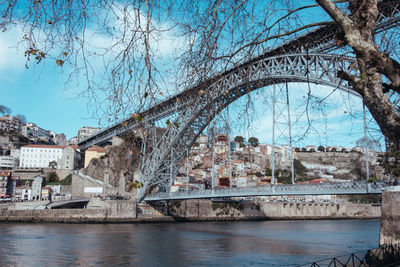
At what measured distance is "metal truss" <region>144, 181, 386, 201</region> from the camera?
1486 centimetres

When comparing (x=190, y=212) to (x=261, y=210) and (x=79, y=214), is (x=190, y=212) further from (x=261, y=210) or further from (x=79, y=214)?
(x=79, y=214)

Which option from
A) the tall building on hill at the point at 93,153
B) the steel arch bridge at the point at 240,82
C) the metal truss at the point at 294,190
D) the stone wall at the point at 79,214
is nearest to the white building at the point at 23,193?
the tall building on hill at the point at 93,153

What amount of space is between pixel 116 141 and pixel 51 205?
14.4 metres

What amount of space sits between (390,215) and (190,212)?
20.8 m

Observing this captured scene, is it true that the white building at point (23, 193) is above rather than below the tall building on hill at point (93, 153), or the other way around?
below

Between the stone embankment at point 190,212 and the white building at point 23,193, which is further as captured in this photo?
the white building at point 23,193

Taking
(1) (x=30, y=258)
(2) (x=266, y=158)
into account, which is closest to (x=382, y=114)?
(1) (x=30, y=258)

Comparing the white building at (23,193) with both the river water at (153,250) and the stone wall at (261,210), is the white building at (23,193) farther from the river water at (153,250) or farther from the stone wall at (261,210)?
the river water at (153,250)

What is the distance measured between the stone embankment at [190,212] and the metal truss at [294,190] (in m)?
2.18

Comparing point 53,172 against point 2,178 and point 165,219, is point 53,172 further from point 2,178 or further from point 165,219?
point 165,219

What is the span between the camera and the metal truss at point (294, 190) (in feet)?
48.7

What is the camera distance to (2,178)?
36.2 metres

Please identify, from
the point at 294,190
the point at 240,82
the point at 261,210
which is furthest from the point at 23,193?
the point at 240,82

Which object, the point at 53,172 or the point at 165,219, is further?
the point at 53,172
